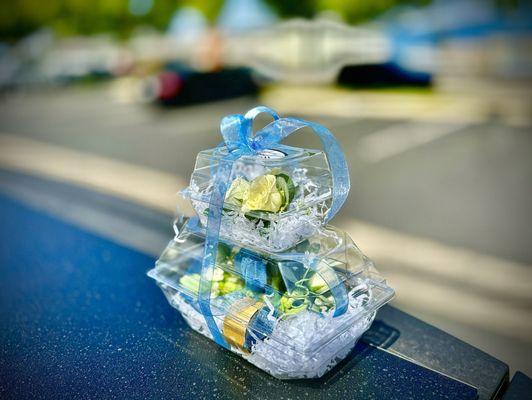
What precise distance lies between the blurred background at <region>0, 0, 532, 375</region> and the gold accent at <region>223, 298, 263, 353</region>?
30 centimetres

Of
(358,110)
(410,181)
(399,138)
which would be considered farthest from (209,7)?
(410,181)

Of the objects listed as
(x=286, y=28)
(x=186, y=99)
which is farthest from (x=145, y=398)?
(x=286, y=28)

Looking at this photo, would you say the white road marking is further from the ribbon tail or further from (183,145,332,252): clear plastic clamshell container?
the ribbon tail

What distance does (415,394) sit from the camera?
856 mm

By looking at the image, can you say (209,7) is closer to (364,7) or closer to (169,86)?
(364,7)

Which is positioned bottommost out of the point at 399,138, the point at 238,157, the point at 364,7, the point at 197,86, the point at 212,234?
the point at 399,138

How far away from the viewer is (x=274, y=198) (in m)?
0.87

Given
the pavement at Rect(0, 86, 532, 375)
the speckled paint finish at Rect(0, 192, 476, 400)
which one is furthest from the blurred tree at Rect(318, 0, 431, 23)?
the speckled paint finish at Rect(0, 192, 476, 400)

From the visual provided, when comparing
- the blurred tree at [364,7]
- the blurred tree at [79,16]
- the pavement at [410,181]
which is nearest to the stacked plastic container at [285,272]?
the pavement at [410,181]

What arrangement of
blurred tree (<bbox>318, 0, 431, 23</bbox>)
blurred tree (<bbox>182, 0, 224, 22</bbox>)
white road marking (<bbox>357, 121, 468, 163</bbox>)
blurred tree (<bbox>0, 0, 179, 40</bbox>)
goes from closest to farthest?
1. white road marking (<bbox>357, 121, 468, 163</bbox>)
2. blurred tree (<bbox>318, 0, 431, 23</bbox>)
3. blurred tree (<bbox>182, 0, 224, 22</bbox>)
4. blurred tree (<bbox>0, 0, 179, 40</bbox>)

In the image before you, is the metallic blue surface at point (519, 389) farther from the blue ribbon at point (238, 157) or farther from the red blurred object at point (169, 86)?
the red blurred object at point (169, 86)

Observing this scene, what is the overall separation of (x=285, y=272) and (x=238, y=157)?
232 mm

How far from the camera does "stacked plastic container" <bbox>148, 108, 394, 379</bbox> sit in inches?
34.2

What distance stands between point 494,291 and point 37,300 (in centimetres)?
227
